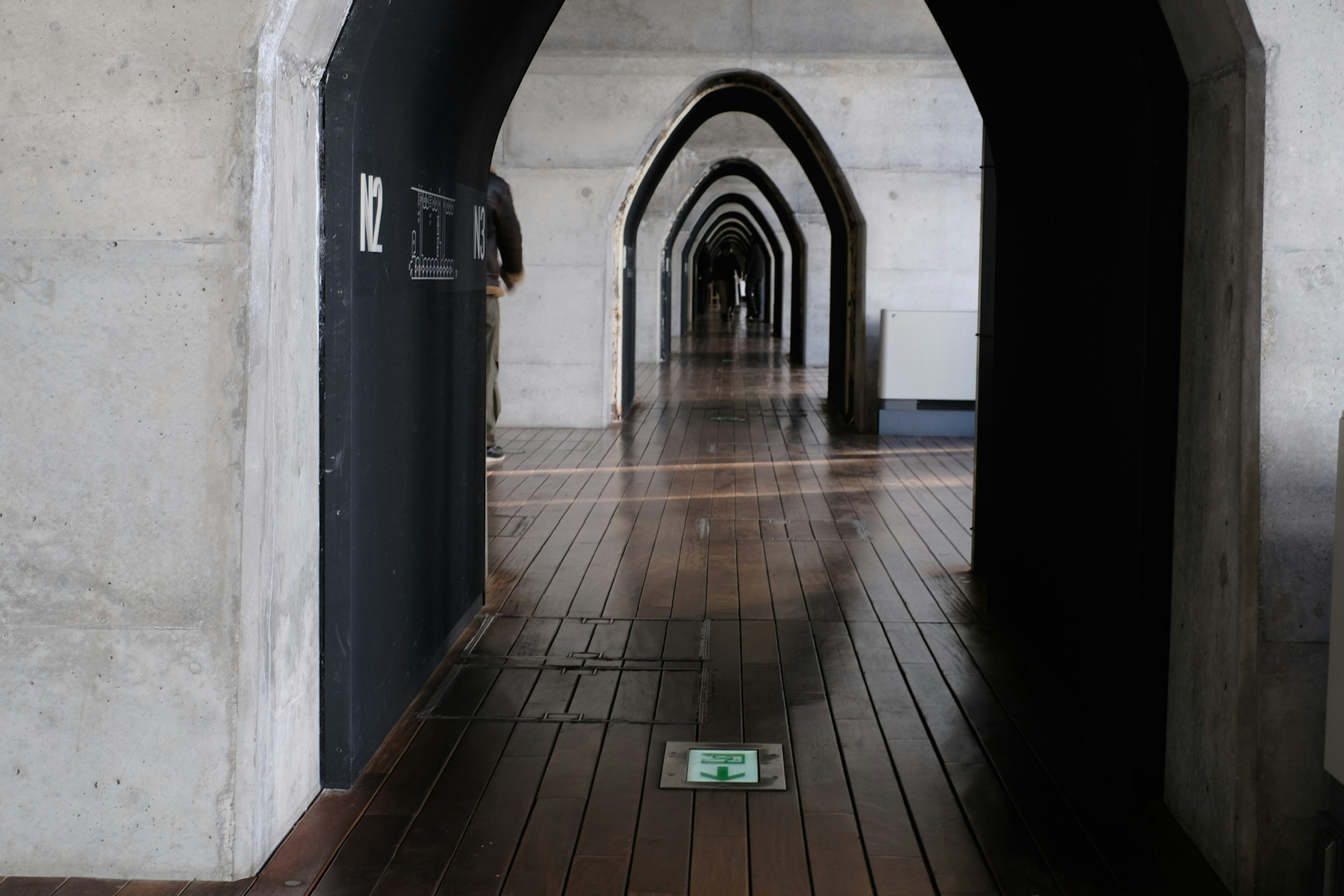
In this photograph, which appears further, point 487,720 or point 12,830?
point 487,720

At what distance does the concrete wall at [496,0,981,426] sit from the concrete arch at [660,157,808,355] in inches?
285

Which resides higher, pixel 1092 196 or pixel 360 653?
pixel 1092 196

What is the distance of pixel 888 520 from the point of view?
6543 millimetres

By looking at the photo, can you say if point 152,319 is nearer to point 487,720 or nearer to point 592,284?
point 487,720

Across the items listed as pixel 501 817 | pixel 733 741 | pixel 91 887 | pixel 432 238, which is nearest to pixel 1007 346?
pixel 733 741

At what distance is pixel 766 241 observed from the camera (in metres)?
30.7

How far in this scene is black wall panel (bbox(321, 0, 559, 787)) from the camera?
286cm

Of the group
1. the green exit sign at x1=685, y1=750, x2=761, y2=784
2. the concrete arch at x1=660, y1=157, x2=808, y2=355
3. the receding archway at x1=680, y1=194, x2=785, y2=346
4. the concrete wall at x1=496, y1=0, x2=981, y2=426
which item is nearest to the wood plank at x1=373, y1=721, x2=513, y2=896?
the green exit sign at x1=685, y1=750, x2=761, y2=784

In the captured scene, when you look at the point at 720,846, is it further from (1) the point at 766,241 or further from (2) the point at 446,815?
(1) the point at 766,241

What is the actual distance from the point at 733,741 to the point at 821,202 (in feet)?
31.6

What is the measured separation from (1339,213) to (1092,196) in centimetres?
101

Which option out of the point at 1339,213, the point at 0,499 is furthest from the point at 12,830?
the point at 1339,213

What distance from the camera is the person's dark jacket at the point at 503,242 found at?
7.58 m

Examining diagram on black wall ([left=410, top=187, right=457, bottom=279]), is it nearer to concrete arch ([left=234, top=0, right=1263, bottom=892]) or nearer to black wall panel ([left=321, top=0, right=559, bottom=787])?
black wall panel ([left=321, top=0, right=559, bottom=787])
